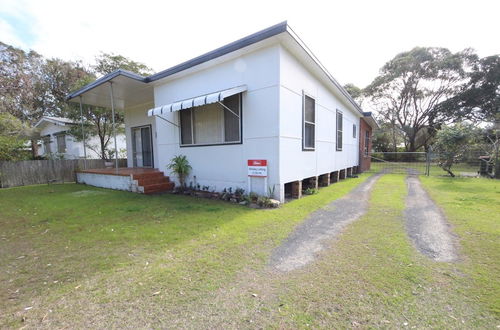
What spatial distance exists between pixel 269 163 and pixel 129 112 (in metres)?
9.21

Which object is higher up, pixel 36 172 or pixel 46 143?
pixel 46 143

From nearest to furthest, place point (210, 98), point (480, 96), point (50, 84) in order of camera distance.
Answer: point (210, 98) → point (50, 84) → point (480, 96)

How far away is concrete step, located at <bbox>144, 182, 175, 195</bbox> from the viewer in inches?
268

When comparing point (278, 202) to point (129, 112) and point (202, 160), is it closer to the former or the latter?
point (202, 160)

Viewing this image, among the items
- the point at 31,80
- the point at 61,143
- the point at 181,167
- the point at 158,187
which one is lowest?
the point at 158,187

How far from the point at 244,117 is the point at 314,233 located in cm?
339

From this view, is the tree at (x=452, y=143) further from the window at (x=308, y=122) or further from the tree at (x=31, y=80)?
the tree at (x=31, y=80)

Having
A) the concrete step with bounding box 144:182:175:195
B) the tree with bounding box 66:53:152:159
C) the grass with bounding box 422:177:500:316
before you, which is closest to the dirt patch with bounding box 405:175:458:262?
the grass with bounding box 422:177:500:316

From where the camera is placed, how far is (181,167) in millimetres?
6766

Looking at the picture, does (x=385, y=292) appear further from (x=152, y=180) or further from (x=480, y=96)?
(x=480, y=96)

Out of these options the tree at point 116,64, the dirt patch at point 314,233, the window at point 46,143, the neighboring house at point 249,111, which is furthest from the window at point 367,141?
the window at point 46,143

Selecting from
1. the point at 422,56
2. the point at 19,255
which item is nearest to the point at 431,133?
the point at 422,56

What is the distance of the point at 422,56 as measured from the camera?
21969 millimetres

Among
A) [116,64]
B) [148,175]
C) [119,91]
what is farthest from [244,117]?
[116,64]
